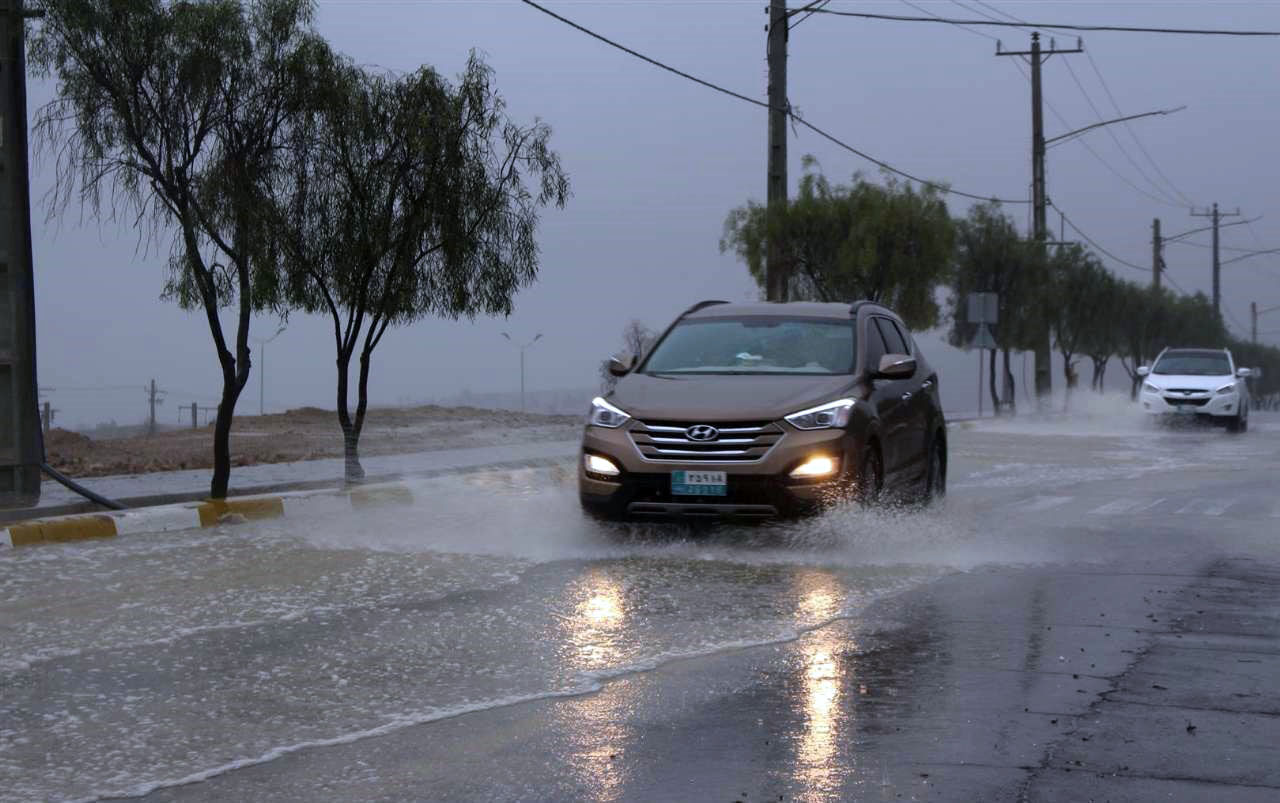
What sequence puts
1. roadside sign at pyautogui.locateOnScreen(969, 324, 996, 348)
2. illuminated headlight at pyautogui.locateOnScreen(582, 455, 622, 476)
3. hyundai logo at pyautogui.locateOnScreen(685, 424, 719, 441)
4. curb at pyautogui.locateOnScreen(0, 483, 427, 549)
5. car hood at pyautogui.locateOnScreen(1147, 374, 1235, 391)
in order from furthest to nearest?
1. roadside sign at pyautogui.locateOnScreen(969, 324, 996, 348)
2. car hood at pyautogui.locateOnScreen(1147, 374, 1235, 391)
3. curb at pyautogui.locateOnScreen(0, 483, 427, 549)
4. illuminated headlight at pyautogui.locateOnScreen(582, 455, 622, 476)
5. hyundai logo at pyautogui.locateOnScreen(685, 424, 719, 441)

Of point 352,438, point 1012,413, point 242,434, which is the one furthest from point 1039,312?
point 352,438

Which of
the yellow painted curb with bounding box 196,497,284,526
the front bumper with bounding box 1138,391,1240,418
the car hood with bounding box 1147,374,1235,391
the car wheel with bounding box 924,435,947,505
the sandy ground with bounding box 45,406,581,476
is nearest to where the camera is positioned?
the yellow painted curb with bounding box 196,497,284,526

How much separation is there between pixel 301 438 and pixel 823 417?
14381 millimetres

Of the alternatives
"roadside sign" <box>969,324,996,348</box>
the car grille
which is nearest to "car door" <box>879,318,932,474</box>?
the car grille

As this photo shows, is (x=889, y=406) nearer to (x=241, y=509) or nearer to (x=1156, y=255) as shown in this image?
(x=241, y=509)

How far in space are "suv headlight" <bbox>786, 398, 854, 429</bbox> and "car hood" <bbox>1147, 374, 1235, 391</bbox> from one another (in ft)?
70.8

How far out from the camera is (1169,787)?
4422 millimetres

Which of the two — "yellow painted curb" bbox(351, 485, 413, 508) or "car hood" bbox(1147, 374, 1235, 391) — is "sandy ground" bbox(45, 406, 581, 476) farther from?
"car hood" bbox(1147, 374, 1235, 391)

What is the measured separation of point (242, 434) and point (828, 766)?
19845 millimetres

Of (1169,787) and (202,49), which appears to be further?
(202,49)

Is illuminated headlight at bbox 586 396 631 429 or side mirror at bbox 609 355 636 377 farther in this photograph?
side mirror at bbox 609 355 636 377

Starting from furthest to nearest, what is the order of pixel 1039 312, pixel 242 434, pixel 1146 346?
→ pixel 1146 346
pixel 1039 312
pixel 242 434

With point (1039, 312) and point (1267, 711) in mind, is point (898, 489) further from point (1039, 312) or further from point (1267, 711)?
point (1039, 312)

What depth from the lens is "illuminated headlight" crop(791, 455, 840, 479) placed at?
950 cm
